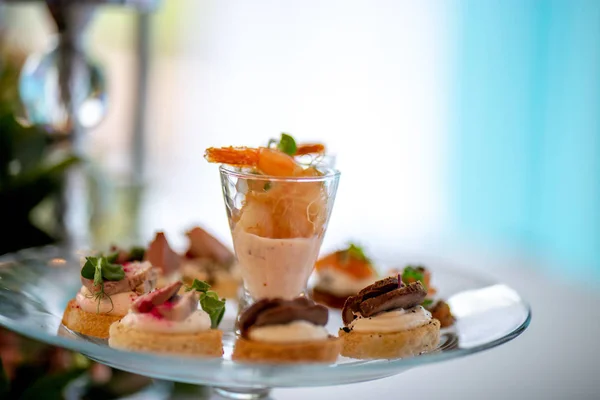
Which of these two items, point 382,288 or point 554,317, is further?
point 554,317

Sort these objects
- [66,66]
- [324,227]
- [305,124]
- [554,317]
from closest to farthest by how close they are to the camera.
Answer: [324,227] → [66,66] → [554,317] → [305,124]

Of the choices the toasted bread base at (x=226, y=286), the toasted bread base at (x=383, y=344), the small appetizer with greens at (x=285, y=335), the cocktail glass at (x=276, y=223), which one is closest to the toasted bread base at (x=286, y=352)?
the small appetizer with greens at (x=285, y=335)

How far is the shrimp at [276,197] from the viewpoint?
50.8 inches

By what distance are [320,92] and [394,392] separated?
9.63ft

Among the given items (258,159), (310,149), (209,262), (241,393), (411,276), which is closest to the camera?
(241,393)

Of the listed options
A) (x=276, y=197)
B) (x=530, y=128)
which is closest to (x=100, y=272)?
(x=276, y=197)

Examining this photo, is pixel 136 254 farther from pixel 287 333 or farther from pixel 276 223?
pixel 287 333

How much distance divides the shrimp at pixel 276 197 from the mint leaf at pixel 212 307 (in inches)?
5.5

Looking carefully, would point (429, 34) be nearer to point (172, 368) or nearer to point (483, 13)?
point (483, 13)

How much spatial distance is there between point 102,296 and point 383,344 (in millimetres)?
490

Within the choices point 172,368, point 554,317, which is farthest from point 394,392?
point 172,368

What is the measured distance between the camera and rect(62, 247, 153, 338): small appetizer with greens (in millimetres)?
1328

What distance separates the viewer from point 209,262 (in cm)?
188

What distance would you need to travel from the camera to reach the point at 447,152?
527 cm
